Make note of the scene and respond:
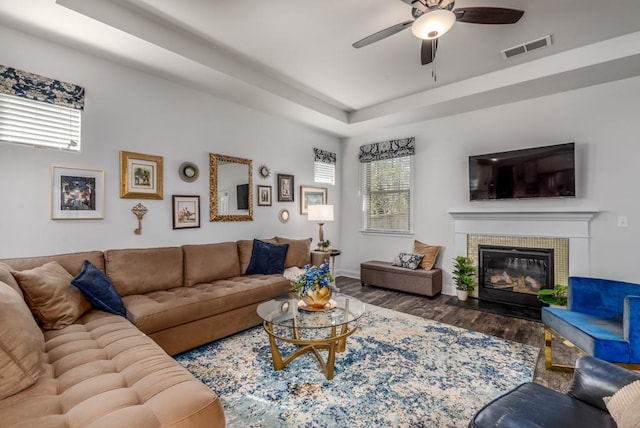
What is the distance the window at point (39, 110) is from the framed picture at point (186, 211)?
1.07 metres

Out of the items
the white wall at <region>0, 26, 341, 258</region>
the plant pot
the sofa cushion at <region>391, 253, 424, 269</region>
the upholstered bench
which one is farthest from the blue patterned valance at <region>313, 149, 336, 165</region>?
the plant pot

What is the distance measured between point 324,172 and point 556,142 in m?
3.47

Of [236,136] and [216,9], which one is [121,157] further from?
[216,9]

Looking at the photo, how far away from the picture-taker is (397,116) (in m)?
4.63

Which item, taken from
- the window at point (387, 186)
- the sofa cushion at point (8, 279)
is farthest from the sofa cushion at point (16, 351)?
the window at point (387, 186)

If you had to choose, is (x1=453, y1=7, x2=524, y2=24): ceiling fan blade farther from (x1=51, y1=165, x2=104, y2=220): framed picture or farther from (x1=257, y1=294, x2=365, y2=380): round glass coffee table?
(x1=51, y1=165, x2=104, y2=220): framed picture

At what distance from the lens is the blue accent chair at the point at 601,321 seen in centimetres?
194

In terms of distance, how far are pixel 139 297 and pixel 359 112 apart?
4.07 meters

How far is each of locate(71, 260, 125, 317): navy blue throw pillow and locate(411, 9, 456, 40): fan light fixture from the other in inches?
124

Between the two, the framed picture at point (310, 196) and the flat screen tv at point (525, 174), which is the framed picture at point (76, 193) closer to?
the framed picture at point (310, 196)

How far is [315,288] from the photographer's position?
98.2 inches

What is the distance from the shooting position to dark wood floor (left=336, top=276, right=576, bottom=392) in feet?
7.63

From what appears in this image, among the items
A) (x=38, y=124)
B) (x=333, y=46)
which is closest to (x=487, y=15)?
(x=333, y=46)

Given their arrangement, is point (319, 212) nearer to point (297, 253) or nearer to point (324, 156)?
point (297, 253)
